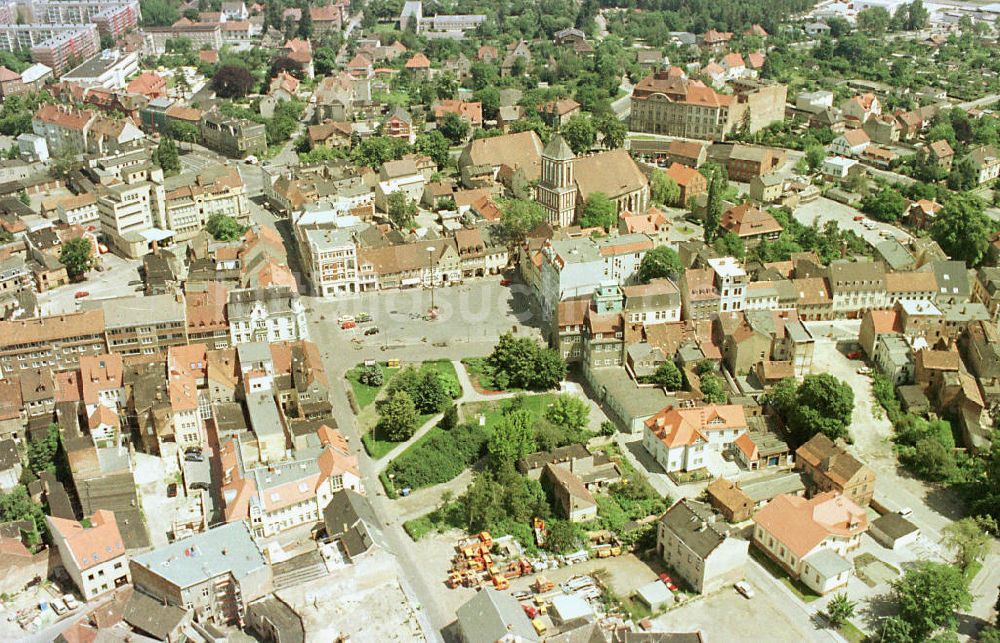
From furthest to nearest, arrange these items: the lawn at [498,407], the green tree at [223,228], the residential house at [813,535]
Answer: the green tree at [223,228] → the lawn at [498,407] → the residential house at [813,535]

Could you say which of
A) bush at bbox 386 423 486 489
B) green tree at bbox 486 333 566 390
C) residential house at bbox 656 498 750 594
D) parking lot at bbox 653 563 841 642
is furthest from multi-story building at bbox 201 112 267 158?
parking lot at bbox 653 563 841 642

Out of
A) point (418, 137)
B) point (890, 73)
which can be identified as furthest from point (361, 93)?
point (890, 73)

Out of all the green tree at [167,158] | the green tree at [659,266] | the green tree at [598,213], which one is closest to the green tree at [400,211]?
the green tree at [598,213]

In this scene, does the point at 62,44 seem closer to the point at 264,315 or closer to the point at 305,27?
the point at 305,27

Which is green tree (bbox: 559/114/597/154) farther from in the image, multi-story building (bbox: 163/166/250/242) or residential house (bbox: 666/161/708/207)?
multi-story building (bbox: 163/166/250/242)

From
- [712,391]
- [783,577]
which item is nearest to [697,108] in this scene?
[712,391]

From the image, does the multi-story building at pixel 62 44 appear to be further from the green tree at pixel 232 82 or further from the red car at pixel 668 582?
the red car at pixel 668 582
